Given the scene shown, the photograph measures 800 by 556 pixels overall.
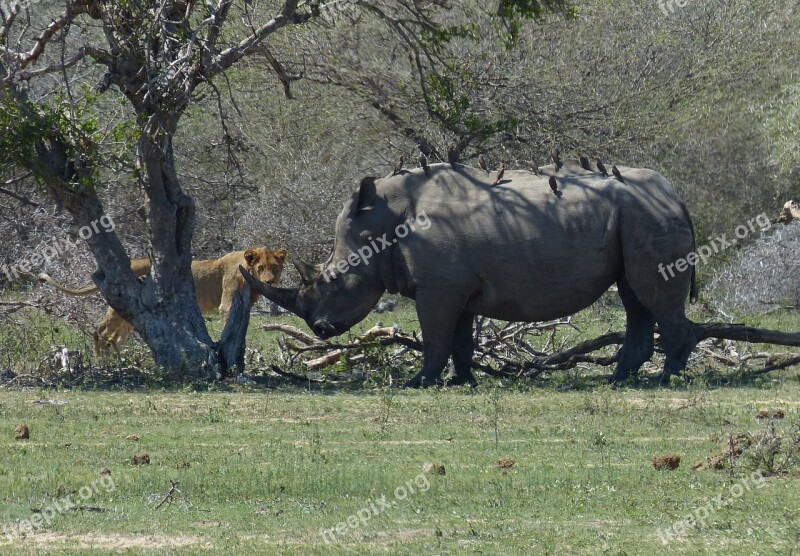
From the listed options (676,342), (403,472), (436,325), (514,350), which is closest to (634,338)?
(676,342)

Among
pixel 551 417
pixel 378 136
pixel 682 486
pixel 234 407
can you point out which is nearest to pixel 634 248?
pixel 551 417

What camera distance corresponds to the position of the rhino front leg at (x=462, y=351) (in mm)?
16547

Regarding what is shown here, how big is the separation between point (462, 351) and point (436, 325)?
949 mm

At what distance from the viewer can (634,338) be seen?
1634 cm

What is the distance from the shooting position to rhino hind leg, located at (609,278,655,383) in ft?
53.3

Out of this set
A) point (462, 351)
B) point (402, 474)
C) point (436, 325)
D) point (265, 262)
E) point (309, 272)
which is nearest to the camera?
point (402, 474)

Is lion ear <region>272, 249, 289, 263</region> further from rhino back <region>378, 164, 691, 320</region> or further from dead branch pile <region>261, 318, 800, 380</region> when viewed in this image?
rhino back <region>378, 164, 691, 320</region>

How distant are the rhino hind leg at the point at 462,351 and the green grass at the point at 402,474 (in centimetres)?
188

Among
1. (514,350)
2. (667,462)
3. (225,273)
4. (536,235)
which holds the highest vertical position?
(536,235)

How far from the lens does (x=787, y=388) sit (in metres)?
15.0

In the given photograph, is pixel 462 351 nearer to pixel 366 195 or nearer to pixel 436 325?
pixel 436 325

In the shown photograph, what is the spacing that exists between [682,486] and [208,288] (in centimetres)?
1395

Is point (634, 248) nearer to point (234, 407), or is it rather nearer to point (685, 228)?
point (685, 228)

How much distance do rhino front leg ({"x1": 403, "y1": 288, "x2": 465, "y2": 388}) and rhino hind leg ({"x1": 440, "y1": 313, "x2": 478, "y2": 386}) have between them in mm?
525
